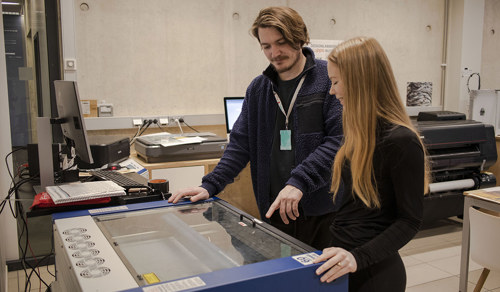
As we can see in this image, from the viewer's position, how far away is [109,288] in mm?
893

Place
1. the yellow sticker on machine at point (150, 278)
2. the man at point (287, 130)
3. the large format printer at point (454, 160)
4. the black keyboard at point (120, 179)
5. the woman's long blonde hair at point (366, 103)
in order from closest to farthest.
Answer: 1. the yellow sticker on machine at point (150, 278)
2. the woman's long blonde hair at point (366, 103)
3. the man at point (287, 130)
4. the black keyboard at point (120, 179)
5. the large format printer at point (454, 160)

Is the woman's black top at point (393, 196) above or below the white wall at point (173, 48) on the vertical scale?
below

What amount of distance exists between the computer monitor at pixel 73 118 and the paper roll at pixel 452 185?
297cm

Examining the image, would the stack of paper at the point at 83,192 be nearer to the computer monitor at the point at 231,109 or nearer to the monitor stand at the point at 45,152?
the monitor stand at the point at 45,152

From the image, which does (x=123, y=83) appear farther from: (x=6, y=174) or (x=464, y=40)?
(x=464, y=40)

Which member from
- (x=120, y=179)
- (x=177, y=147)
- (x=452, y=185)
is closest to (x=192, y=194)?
(x=120, y=179)

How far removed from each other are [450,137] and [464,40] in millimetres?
1762

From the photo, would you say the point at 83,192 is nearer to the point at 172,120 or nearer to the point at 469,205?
the point at 469,205

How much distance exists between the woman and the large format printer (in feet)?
8.89

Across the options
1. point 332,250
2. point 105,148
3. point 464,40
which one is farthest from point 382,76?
point 464,40

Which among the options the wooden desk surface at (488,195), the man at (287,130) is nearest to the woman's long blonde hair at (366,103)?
the man at (287,130)

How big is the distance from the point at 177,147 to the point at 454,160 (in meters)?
2.43

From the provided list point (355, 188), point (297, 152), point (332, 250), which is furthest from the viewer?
point (297, 152)

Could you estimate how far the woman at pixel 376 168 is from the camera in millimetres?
1143
